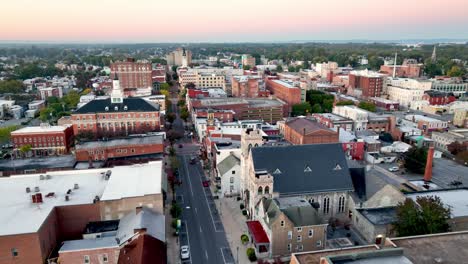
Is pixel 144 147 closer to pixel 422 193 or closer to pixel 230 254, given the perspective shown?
pixel 230 254

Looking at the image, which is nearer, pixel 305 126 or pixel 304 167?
pixel 304 167

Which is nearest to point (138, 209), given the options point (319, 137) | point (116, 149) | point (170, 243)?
point (170, 243)

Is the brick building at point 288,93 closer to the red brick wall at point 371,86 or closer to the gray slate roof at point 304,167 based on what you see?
the red brick wall at point 371,86

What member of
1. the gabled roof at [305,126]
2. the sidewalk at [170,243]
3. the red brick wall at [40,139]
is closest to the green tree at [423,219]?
the sidewalk at [170,243]

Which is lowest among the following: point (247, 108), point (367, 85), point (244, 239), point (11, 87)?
point (244, 239)

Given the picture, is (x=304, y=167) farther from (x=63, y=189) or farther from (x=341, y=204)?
(x=63, y=189)

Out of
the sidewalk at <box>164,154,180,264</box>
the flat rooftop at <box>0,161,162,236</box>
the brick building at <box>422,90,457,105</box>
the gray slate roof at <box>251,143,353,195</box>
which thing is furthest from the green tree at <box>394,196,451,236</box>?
the brick building at <box>422,90,457,105</box>

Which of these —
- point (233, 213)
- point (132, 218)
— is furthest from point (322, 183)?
point (132, 218)
